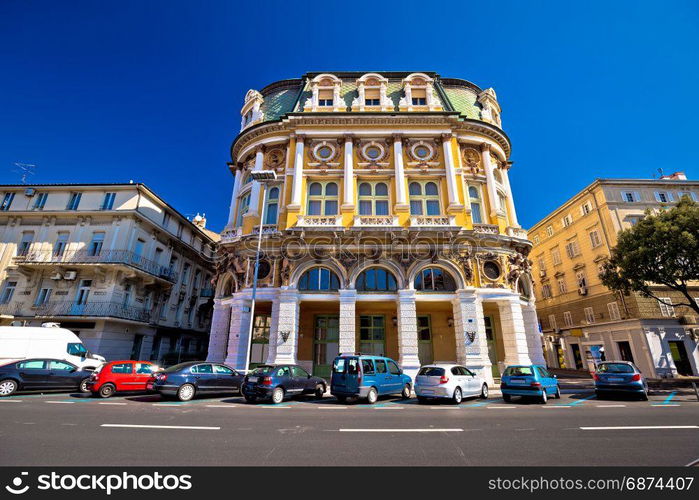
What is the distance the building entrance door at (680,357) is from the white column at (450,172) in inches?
884

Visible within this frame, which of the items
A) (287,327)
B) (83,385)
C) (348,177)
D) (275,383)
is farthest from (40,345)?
(348,177)

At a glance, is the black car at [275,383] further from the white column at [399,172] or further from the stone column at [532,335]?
the stone column at [532,335]

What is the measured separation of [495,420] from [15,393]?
68.8ft

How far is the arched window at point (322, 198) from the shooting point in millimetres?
23203

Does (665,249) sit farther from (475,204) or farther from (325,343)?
(325,343)

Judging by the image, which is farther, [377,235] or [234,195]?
[234,195]

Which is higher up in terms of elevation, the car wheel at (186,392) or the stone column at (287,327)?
the stone column at (287,327)

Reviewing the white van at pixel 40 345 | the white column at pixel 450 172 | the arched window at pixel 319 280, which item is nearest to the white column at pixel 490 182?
the white column at pixel 450 172

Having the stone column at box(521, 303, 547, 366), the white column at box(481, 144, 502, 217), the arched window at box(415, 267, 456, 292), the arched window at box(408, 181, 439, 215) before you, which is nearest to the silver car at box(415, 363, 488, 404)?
the arched window at box(415, 267, 456, 292)

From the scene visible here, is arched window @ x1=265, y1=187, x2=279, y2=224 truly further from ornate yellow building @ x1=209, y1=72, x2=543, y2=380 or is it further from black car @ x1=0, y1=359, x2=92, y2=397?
black car @ x1=0, y1=359, x2=92, y2=397

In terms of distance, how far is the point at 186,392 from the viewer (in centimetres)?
1339

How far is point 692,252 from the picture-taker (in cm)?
1861

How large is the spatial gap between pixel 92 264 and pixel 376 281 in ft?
72.6

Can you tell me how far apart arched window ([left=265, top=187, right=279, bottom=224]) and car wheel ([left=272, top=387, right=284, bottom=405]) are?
12869 mm
